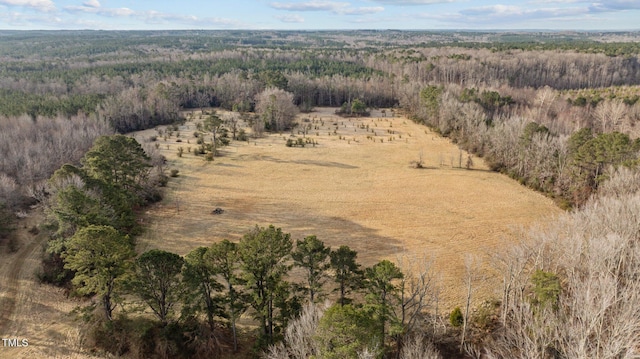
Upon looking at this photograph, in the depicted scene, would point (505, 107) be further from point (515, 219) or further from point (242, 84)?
point (242, 84)

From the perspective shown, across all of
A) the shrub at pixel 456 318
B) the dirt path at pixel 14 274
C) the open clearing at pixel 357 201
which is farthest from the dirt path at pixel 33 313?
the shrub at pixel 456 318

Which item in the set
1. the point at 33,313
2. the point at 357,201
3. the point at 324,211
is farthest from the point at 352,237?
the point at 33,313

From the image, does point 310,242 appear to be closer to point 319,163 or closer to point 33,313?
point 33,313

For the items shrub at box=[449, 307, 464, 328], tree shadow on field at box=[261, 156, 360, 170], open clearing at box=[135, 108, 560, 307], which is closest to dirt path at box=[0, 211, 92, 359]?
open clearing at box=[135, 108, 560, 307]

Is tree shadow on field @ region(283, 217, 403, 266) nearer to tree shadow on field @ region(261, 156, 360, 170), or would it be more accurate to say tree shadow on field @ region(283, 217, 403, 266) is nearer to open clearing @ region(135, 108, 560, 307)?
open clearing @ region(135, 108, 560, 307)

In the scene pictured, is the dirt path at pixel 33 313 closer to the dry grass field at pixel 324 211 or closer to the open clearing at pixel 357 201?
the dry grass field at pixel 324 211

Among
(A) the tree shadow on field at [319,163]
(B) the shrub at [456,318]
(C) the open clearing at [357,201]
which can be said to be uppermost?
(A) the tree shadow on field at [319,163]
